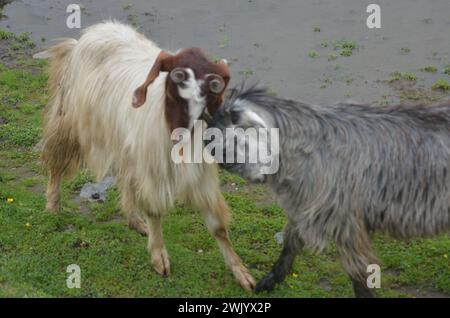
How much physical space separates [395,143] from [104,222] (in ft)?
10.7

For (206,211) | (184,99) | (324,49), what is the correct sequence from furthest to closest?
1. (324,49)
2. (206,211)
3. (184,99)

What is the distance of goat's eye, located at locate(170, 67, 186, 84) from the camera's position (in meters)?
4.48

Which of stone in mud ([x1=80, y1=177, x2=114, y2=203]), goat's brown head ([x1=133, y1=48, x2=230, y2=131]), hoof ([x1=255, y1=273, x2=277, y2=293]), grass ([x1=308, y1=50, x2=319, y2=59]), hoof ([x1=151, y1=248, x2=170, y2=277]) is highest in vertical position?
grass ([x1=308, y1=50, x2=319, y2=59])

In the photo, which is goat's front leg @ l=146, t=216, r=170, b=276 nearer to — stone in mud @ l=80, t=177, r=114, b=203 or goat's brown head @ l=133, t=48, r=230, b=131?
goat's brown head @ l=133, t=48, r=230, b=131

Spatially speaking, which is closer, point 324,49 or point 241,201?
point 241,201

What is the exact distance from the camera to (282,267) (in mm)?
5496

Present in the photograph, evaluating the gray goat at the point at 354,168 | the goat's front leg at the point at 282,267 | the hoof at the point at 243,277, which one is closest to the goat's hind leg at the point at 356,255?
the gray goat at the point at 354,168

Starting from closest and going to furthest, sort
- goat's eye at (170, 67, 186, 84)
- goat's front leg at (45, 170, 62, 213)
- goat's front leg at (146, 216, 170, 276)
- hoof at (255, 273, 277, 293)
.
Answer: goat's eye at (170, 67, 186, 84), hoof at (255, 273, 277, 293), goat's front leg at (146, 216, 170, 276), goat's front leg at (45, 170, 62, 213)

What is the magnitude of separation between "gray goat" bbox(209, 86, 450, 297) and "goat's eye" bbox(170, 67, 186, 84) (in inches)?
13.6

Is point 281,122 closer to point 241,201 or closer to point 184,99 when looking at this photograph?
point 184,99

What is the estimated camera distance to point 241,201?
7012 millimetres

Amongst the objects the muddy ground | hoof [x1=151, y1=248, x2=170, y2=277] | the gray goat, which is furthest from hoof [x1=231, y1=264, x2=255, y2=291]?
the gray goat
